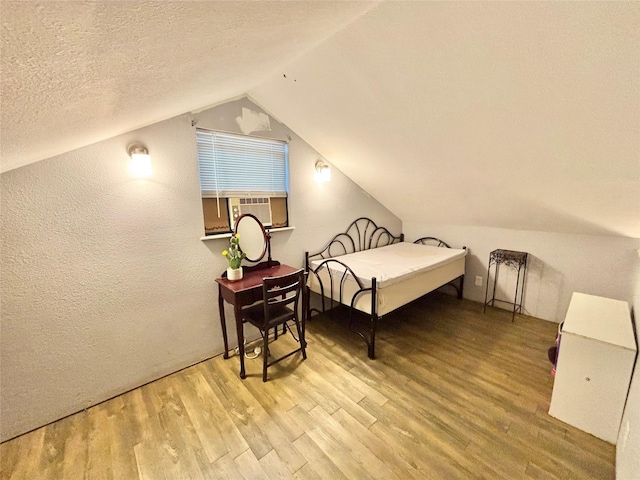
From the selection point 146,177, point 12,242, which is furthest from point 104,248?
point 146,177

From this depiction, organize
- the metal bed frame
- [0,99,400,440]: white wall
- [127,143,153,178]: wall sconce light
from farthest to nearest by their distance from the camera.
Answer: the metal bed frame, [127,143,153,178]: wall sconce light, [0,99,400,440]: white wall

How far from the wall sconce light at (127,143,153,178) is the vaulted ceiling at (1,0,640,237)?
0.91 feet

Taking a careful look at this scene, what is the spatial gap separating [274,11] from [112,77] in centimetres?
52

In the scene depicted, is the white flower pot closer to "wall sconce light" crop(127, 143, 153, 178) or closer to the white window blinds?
the white window blinds

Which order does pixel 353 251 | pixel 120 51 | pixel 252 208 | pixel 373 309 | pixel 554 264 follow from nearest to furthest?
pixel 120 51 → pixel 373 309 → pixel 252 208 → pixel 554 264 → pixel 353 251

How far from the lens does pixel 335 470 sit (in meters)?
1.49

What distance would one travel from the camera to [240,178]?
2.51 metres

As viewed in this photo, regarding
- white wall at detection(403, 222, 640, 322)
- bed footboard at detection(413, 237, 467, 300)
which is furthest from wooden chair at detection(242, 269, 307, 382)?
white wall at detection(403, 222, 640, 322)

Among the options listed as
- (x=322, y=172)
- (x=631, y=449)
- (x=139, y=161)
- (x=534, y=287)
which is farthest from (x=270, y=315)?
(x=534, y=287)

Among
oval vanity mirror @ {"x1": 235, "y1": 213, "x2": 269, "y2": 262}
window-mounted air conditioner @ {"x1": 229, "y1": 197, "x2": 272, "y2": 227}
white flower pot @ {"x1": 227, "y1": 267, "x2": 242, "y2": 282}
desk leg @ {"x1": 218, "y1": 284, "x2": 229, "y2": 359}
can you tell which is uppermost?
window-mounted air conditioner @ {"x1": 229, "y1": 197, "x2": 272, "y2": 227}

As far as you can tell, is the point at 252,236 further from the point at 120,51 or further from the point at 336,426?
the point at 120,51

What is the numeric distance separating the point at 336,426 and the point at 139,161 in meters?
2.19

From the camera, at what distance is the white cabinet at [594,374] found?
1601 millimetres

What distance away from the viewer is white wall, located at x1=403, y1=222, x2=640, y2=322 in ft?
8.55
